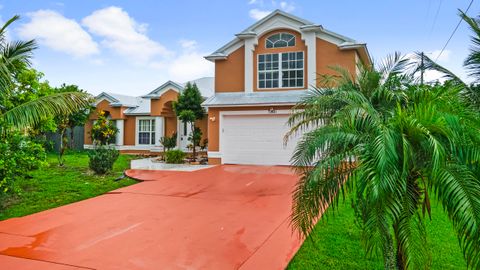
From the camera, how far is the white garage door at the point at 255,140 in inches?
604

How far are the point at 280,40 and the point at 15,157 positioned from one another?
498 inches

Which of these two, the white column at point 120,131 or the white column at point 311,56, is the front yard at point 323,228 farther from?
the white column at point 120,131

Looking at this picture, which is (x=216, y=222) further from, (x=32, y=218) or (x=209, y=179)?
(x=209, y=179)

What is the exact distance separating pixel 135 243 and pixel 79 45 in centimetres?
1853

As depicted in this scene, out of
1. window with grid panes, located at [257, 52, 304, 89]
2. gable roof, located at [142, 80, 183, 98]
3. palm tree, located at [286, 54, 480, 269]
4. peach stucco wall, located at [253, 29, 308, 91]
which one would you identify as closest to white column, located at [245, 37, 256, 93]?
peach stucco wall, located at [253, 29, 308, 91]

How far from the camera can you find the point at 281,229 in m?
5.79

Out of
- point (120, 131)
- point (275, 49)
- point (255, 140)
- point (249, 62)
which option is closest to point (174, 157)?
point (255, 140)

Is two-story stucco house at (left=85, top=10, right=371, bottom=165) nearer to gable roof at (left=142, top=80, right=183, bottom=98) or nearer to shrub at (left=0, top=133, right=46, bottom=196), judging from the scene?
gable roof at (left=142, top=80, right=183, bottom=98)

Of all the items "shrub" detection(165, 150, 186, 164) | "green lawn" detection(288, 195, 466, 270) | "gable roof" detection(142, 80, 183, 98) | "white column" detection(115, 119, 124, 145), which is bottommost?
"green lawn" detection(288, 195, 466, 270)

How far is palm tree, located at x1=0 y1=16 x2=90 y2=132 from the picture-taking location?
282 inches

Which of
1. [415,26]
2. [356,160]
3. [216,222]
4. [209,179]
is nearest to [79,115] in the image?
[209,179]

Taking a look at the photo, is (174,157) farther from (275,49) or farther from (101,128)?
(275,49)

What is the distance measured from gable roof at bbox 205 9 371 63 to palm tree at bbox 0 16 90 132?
897 centimetres

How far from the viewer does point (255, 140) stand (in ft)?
51.7
